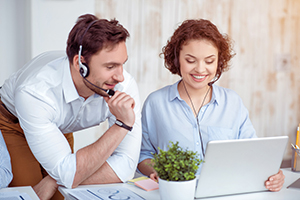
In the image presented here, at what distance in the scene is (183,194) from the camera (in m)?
1.16

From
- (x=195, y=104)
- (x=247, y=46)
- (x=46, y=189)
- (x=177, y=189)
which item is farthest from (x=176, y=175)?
(x=247, y=46)

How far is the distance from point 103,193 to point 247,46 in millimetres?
3378

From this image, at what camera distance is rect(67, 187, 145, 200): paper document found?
50.5 inches

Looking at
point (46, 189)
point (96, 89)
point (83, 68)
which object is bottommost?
point (46, 189)

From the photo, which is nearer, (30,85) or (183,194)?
(183,194)

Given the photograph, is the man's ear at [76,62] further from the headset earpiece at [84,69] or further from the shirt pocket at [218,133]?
the shirt pocket at [218,133]

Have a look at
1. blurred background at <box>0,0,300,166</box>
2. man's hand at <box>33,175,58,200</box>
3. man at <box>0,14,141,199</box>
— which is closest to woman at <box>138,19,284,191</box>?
man at <box>0,14,141,199</box>

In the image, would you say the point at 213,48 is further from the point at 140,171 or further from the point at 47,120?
the point at 47,120

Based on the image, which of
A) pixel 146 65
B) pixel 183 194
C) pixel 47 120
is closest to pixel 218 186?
pixel 183 194

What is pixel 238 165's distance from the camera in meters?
1.30

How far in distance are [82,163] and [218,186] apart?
577mm

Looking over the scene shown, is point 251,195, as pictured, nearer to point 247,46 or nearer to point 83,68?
point 83,68

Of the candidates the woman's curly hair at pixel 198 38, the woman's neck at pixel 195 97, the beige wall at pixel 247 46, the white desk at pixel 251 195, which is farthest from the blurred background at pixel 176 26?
the white desk at pixel 251 195

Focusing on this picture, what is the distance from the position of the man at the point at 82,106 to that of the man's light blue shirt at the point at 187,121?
0.25 metres
